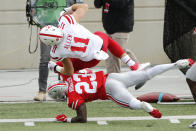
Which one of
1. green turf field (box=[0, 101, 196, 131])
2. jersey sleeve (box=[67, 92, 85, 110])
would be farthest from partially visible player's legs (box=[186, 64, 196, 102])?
jersey sleeve (box=[67, 92, 85, 110])

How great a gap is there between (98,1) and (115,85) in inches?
94.6

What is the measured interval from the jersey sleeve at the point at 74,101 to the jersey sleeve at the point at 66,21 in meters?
0.78

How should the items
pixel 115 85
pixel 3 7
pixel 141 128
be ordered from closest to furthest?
pixel 141 128, pixel 115 85, pixel 3 7

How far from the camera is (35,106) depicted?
916cm

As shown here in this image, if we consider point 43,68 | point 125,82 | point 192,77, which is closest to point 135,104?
point 125,82

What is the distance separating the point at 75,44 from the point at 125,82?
2.26 ft

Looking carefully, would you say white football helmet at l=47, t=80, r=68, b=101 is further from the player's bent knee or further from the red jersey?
Result: the player's bent knee

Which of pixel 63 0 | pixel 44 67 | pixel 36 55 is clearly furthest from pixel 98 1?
pixel 36 55

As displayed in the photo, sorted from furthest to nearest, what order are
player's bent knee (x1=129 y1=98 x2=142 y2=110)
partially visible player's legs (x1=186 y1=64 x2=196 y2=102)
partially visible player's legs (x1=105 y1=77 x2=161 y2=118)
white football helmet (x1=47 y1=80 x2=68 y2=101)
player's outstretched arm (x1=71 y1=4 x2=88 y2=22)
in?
player's outstretched arm (x1=71 y1=4 x2=88 y2=22), white football helmet (x1=47 y1=80 x2=68 y2=101), partially visible player's legs (x1=105 y1=77 x2=161 y2=118), player's bent knee (x1=129 y1=98 x2=142 y2=110), partially visible player's legs (x1=186 y1=64 x2=196 y2=102)

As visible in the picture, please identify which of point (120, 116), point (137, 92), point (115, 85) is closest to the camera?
point (115, 85)

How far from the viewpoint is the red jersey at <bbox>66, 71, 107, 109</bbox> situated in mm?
7605

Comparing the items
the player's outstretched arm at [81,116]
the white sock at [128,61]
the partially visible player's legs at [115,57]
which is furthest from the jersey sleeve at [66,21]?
the partially visible player's legs at [115,57]

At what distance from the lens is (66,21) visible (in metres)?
7.80

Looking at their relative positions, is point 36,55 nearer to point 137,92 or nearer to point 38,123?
point 137,92
